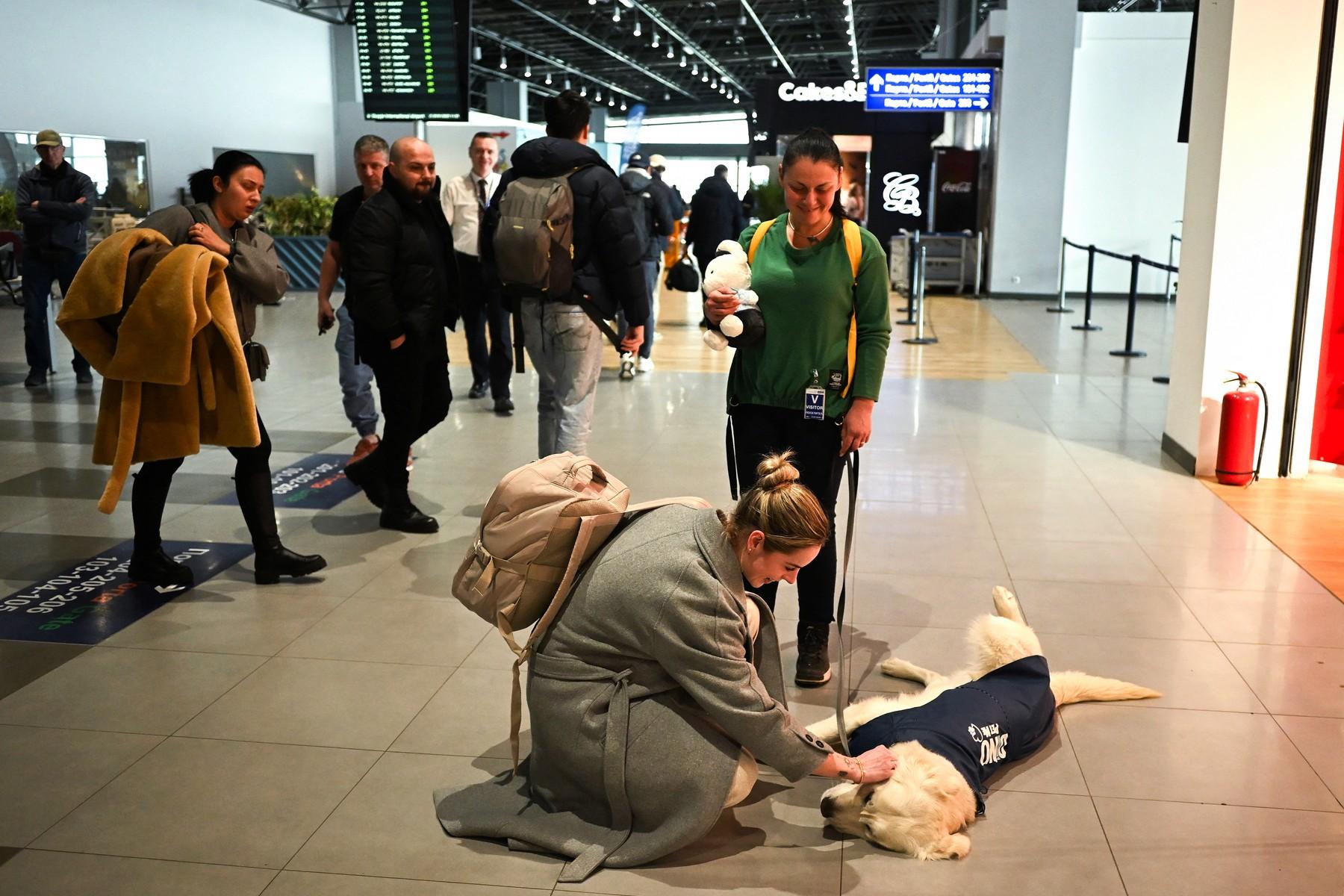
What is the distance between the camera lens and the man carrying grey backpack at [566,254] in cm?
426

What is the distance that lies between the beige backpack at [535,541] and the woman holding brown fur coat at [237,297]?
182 cm

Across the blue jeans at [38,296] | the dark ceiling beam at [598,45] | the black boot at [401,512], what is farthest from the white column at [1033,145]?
the black boot at [401,512]

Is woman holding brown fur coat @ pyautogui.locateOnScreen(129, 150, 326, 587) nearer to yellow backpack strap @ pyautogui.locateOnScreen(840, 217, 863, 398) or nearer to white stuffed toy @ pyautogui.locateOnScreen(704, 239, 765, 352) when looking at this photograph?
white stuffed toy @ pyautogui.locateOnScreen(704, 239, 765, 352)

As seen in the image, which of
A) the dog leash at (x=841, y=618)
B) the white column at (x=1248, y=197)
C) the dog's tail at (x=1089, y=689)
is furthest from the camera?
the white column at (x=1248, y=197)

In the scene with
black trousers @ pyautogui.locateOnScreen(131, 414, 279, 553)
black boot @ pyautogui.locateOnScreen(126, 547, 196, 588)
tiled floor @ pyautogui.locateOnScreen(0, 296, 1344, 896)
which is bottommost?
tiled floor @ pyautogui.locateOnScreen(0, 296, 1344, 896)

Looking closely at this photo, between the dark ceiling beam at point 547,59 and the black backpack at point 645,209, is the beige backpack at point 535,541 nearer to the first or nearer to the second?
the black backpack at point 645,209

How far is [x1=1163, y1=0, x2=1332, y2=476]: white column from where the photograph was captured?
549cm

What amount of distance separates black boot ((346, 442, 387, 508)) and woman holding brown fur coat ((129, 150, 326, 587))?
695 millimetres

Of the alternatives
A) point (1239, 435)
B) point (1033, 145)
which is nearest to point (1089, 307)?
point (1033, 145)

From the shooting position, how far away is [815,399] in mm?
3203

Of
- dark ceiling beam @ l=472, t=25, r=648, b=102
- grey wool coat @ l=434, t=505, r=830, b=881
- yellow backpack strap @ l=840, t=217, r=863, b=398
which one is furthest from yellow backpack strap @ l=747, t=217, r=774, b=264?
dark ceiling beam @ l=472, t=25, r=648, b=102

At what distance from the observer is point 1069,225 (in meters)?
14.9

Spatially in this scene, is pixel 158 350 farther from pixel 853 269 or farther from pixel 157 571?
pixel 853 269

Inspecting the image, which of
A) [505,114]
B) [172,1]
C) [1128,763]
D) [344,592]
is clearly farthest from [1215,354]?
[505,114]
